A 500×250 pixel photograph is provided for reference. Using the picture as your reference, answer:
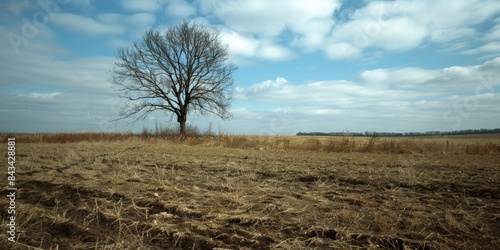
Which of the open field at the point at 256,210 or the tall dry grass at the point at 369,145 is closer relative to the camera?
the open field at the point at 256,210

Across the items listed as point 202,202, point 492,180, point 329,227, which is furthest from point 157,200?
point 492,180

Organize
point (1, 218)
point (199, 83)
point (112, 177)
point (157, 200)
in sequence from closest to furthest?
1. point (1, 218)
2. point (157, 200)
3. point (112, 177)
4. point (199, 83)

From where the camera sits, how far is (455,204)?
471 centimetres

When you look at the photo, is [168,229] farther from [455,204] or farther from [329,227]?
[455,204]

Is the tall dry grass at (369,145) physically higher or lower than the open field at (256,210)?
higher

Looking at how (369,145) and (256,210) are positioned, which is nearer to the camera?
(256,210)

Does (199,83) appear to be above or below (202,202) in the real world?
above

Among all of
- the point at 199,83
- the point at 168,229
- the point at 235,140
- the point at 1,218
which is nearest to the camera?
the point at 168,229

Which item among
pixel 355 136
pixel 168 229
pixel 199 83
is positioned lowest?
pixel 168 229

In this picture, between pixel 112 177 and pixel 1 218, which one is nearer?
pixel 1 218

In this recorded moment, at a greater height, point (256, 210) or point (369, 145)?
point (369, 145)

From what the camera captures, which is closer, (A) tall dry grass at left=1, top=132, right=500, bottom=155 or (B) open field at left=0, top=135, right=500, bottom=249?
(B) open field at left=0, top=135, right=500, bottom=249

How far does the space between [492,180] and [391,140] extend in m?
11.3

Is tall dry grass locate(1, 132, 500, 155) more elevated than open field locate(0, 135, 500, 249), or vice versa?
tall dry grass locate(1, 132, 500, 155)
